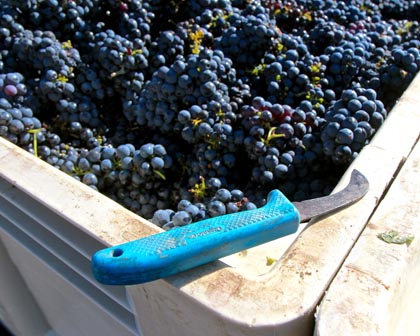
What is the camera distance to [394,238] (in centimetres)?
68

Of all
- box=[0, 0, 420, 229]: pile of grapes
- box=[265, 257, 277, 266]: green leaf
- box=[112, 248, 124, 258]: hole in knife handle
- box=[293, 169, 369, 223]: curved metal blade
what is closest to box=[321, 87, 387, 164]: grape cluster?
box=[0, 0, 420, 229]: pile of grapes

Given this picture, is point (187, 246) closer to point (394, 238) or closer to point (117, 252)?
point (117, 252)

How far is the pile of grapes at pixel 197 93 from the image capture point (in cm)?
105

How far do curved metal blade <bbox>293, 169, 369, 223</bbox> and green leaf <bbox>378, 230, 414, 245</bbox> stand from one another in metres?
0.07

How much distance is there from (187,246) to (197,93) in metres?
0.59

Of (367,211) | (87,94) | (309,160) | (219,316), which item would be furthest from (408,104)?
(87,94)

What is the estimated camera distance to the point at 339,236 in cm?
70

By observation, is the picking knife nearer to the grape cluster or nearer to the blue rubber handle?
the blue rubber handle

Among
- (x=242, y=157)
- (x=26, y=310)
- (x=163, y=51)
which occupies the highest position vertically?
(x=163, y=51)

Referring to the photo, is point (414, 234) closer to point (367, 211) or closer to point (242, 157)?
point (367, 211)

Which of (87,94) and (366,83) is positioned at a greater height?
(366,83)

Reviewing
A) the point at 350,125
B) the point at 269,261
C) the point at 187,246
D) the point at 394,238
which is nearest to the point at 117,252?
the point at 187,246

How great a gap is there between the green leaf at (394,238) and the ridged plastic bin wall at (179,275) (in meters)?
0.02

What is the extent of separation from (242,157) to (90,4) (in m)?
0.66
